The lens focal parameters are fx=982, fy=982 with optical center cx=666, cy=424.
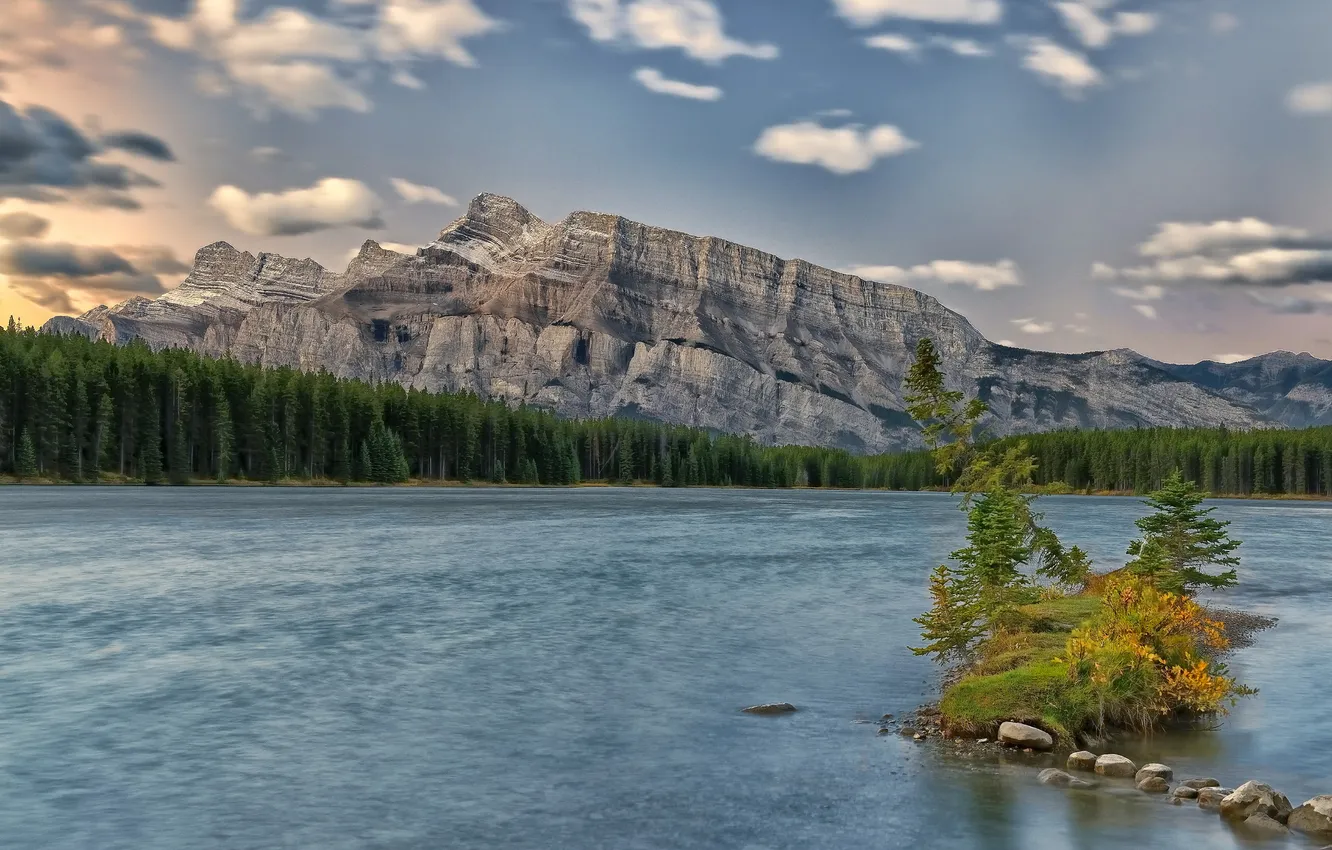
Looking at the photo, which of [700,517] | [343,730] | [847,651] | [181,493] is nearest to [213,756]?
[343,730]

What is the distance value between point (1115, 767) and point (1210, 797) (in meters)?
1.92

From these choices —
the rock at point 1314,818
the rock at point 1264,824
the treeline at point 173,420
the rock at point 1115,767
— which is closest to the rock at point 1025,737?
the rock at point 1115,767

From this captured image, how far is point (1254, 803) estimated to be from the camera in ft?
54.0

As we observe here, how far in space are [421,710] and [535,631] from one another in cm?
1221

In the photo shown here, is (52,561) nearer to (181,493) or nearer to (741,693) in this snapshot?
(741,693)

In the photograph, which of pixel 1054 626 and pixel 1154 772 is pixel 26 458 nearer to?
pixel 1054 626

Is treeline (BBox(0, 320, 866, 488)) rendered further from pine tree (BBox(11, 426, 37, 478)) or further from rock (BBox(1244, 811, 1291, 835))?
rock (BBox(1244, 811, 1291, 835))

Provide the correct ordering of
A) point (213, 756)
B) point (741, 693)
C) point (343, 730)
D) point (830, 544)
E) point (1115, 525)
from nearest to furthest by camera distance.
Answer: point (213, 756), point (343, 730), point (741, 693), point (830, 544), point (1115, 525)

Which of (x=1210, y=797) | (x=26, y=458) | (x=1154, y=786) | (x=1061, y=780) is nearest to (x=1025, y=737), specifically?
(x=1061, y=780)

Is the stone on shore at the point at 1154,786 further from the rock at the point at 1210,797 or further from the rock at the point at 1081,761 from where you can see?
the rock at the point at 1081,761

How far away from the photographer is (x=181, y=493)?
137875 millimetres

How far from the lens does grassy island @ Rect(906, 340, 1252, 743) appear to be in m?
22.5

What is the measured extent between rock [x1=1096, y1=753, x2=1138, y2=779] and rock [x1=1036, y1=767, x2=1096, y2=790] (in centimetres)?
76

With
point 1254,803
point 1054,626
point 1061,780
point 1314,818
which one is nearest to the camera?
point 1314,818
